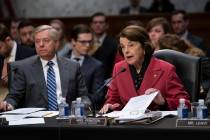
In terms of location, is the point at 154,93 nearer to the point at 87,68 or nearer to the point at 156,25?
the point at 87,68

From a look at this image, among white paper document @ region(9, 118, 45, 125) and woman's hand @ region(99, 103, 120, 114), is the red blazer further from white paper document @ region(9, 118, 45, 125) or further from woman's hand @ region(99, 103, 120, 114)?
white paper document @ region(9, 118, 45, 125)

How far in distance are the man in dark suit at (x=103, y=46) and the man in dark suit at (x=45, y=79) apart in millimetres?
2663

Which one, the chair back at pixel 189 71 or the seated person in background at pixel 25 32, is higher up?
the seated person in background at pixel 25 32

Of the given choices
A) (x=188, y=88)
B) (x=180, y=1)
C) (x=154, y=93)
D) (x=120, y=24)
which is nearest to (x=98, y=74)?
(x=188, y=88)

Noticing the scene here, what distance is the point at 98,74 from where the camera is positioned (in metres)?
6.41

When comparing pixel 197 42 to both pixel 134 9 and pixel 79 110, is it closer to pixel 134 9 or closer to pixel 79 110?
pixel 134 9

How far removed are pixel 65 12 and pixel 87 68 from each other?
551 cm

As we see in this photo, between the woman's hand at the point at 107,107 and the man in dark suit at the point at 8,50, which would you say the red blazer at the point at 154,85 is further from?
the man in dark suit at the point at 8,50

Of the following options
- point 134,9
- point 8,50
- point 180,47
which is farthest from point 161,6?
point 180,47

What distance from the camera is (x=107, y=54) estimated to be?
861cm

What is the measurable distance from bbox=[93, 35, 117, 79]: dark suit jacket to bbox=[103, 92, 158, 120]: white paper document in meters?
4.13

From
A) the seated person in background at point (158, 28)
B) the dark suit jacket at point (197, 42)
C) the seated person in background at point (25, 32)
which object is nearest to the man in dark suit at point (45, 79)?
the seated person in background at point (158, 28)

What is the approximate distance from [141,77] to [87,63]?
Result: 203 centimetres

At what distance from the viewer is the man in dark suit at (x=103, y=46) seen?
845 centimetres
